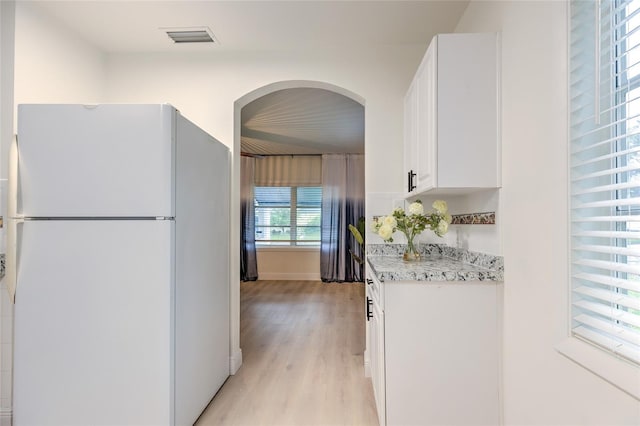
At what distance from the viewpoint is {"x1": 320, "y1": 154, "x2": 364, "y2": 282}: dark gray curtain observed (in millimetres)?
6090

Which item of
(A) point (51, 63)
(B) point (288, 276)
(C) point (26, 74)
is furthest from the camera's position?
(B) point (288, 276)

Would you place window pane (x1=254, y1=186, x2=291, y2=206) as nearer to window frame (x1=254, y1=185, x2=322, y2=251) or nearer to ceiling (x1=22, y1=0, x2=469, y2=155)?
window frame (x1=254, y1=185, x2=322, y2=251)

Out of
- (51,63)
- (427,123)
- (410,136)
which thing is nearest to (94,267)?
(51,63)

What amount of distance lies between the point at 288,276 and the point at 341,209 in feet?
5.53

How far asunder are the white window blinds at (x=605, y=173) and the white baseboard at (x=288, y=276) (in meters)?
5.40

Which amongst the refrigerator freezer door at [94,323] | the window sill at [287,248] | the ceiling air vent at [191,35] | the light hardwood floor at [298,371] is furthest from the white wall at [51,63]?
the window sill at [287,248]

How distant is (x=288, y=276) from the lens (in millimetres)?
6371

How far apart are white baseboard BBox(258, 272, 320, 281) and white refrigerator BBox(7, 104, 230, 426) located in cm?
477

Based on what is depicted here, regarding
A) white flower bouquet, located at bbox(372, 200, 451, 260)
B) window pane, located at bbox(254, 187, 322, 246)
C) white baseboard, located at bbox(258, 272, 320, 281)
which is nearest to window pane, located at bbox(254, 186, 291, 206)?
window pane, located at bbox(254, 187, 322, 246)

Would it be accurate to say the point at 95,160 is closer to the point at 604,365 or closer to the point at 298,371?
the point at 298,371

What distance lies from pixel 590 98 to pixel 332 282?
17.5 feet

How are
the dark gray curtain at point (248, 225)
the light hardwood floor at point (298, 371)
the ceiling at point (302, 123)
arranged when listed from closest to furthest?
the light hardwood floor at point (298, 371) → the ceiling at point (302, 123) → the dark gray curtain at point (248, 225)

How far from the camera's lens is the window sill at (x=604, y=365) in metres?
0.88

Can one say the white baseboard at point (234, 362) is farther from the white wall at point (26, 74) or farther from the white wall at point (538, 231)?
the white wall at point (538, 231)
